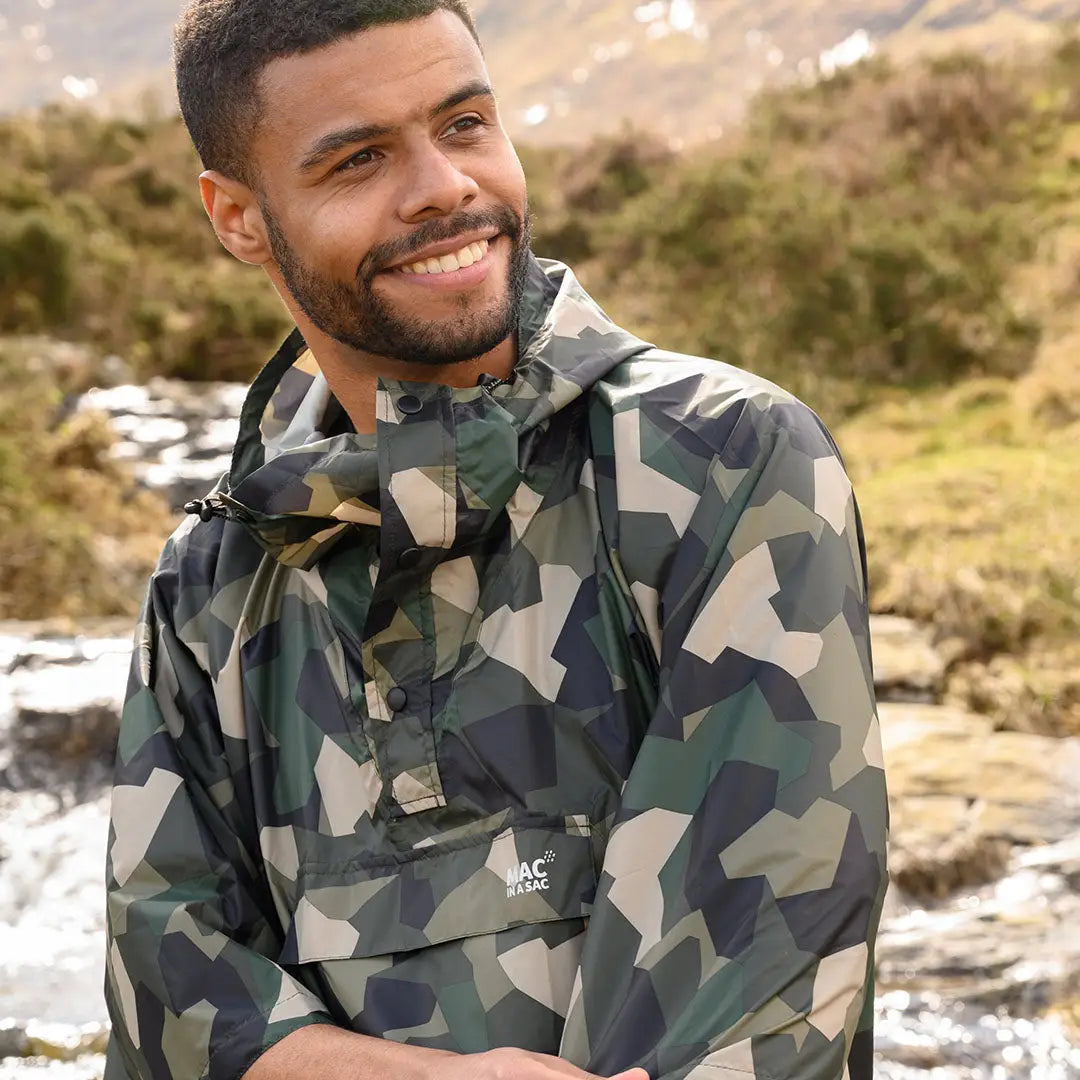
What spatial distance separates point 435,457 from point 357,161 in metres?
0.34

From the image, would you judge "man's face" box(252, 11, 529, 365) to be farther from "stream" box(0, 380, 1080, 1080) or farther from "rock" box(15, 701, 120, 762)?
"rock" box(15, 701, 120, 762)

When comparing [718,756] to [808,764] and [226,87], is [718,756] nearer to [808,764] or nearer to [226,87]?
[808,764]

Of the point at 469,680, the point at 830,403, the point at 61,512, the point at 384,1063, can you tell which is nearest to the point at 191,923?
the point at 384,1063

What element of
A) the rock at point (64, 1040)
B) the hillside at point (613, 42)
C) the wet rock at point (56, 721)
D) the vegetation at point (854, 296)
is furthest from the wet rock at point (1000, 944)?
the hillside at point (613, 42)

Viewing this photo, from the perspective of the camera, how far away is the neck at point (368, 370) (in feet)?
4.93

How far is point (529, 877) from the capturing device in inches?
51.0

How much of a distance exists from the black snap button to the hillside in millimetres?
71333

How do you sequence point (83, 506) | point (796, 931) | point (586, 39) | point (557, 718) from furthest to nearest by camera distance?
point (586, 39) → point (83, 506) → point (557, 718) → point (796, 931)

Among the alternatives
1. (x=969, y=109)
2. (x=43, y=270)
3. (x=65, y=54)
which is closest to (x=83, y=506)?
(x=43, y=270)

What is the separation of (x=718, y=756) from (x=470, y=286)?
1.80 feet

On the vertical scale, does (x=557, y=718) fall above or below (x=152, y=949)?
above

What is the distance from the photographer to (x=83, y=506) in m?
9.77

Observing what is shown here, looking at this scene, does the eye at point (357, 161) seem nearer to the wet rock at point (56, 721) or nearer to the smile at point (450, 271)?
the smile at point (450, 271)

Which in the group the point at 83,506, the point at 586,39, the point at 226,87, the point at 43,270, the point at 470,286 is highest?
the point at 586,39
